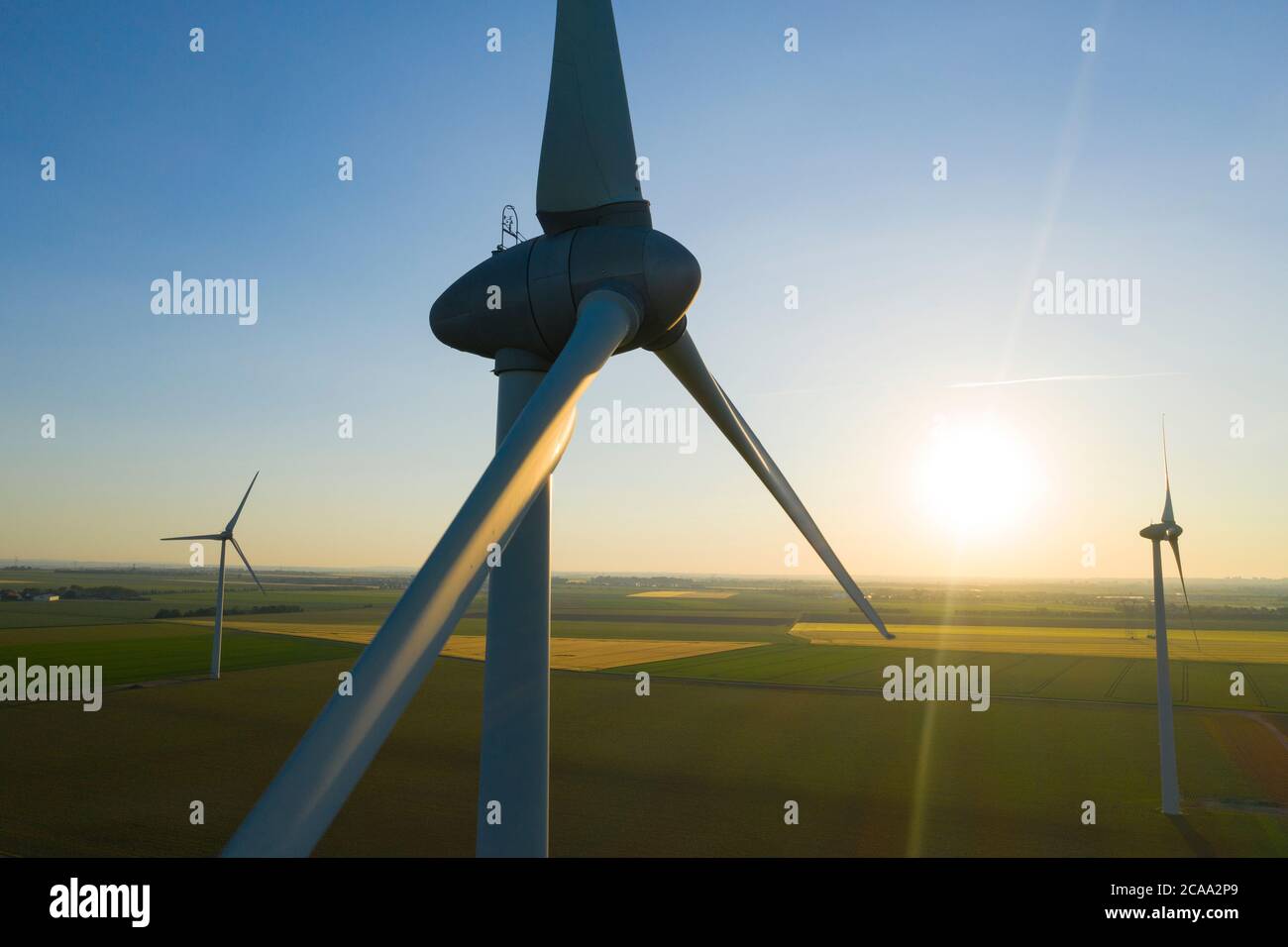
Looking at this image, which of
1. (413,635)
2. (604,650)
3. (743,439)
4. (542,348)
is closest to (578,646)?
(604,650)

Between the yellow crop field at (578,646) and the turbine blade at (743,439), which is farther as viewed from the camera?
the yellow crop field at (578,646)

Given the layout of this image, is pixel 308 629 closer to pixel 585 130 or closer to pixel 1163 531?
pixel 1163 531

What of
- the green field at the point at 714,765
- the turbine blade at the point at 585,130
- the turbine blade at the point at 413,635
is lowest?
the green field at the point at 714,765

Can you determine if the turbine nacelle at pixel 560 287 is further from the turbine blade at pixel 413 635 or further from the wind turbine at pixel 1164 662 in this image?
the wind turbine at pixel 1164 662

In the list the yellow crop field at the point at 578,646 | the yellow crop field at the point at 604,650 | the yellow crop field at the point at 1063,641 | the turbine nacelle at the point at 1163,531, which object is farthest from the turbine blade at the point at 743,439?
the yellow crop field at the point at 1063,641
